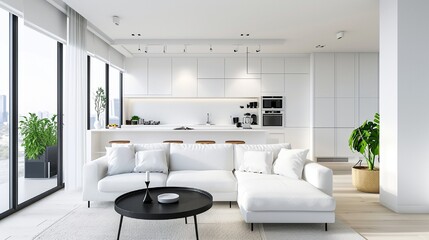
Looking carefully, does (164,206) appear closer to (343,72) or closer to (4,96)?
(4,96)

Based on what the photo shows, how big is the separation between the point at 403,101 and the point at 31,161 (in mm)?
5698

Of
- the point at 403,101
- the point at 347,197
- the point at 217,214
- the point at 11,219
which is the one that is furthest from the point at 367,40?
the point at 11,219

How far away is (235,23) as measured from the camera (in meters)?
5.31

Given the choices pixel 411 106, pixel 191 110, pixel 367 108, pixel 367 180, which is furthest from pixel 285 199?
pixel 367 108

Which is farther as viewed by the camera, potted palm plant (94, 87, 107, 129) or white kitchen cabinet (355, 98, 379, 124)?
white kitchen cabinet (355, 98, 379, 124)

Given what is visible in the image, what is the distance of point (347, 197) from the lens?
4.52m

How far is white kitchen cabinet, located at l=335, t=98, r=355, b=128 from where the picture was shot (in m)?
7.56

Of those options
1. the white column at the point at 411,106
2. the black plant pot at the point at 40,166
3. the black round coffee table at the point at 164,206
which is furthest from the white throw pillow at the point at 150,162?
the white column at the point at 411,106

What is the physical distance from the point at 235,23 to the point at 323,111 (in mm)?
3565

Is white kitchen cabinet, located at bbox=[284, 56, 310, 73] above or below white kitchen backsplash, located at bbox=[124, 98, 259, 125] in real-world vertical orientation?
above

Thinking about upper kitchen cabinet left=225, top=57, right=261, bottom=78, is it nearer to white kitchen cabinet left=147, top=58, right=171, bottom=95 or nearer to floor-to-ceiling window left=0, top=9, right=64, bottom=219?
white kitchen cabinet left=147, top=58, right=171, bottom=95

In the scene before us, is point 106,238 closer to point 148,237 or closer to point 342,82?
point 148,237

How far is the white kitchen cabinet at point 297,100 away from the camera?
7.81 m

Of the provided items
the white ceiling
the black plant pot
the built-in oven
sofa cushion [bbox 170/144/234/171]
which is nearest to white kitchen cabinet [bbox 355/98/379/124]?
the white ceiling
